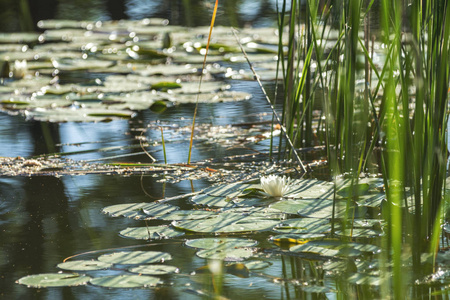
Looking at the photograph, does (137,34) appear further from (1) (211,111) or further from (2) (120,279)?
(2) (120,279)

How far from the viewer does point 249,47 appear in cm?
518

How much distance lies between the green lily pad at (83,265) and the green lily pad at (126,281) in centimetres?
6

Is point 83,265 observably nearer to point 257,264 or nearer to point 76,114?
point 257,264

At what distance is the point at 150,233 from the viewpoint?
1.77 meters

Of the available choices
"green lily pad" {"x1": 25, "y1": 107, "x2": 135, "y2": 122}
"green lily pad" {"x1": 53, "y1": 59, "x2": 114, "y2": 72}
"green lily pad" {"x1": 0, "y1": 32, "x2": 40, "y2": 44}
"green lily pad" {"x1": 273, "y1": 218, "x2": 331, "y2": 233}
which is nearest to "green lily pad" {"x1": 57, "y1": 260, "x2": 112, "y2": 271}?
"green lily pad" {"x1": 273, "y1": 218, "x2": 331, "y2": 233}

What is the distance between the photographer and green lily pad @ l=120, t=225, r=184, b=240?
1744 mm

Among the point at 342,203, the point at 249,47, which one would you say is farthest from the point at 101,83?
the point at 342,203

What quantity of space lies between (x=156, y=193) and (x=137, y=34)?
3.97 m

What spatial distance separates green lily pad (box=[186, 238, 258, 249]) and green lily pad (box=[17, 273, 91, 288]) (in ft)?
0.96

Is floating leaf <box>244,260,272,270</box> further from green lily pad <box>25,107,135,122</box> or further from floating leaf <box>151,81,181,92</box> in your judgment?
floating leaf <box>151,81,181,92</box>

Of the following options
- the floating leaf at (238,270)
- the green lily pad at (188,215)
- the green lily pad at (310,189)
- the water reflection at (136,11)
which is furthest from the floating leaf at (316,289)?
the water reflection at (136,11)

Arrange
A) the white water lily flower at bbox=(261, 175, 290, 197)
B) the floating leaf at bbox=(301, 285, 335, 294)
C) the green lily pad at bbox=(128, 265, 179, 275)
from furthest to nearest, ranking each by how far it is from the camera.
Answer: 1. the white water lily flower at bbox=(261, 175, 290, 197)
2. the green lily pad at bbox=(128, 265, 179, 275)
3. the floating leaf at bbox=(301, 285, 335, 294)

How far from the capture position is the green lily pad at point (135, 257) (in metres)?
1.56

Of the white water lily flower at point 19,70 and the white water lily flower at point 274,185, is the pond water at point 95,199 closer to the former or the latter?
the white water lily flower at point 274,185
